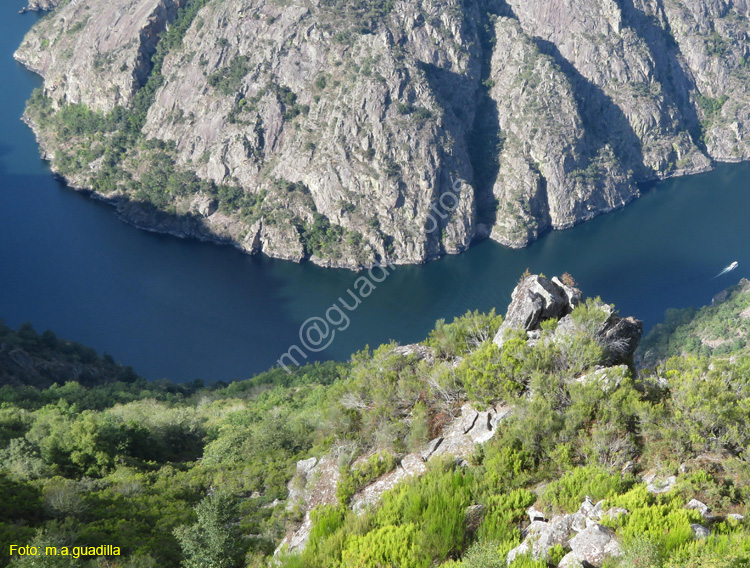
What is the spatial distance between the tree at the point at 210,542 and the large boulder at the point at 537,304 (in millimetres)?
10648

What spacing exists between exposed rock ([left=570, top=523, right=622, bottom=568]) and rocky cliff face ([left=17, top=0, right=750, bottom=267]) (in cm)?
9047

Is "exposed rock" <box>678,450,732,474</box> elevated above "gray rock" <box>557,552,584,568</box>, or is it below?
below

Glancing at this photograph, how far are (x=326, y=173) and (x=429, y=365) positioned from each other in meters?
90.9

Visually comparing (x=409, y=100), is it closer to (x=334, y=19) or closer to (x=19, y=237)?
(x=334, y=19)

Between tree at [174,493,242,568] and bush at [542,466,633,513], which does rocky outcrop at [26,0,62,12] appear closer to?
tree at [174,493,242,568]

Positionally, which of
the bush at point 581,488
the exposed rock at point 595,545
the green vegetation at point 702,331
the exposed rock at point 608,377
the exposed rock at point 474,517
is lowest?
the green vegetation at point 702,331

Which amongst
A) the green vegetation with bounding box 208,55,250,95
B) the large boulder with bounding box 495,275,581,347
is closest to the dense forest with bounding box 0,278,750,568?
the large boulder with bounding box 495,275,581,347

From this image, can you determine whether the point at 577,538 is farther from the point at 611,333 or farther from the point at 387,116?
the point at 387,116

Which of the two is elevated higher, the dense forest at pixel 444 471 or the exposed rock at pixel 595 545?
the dense forest at pixel 444 471

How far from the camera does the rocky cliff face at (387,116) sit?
10806 cm

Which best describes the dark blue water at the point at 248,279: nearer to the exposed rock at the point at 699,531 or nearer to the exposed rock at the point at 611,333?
the exposed rock at the point at 611,333

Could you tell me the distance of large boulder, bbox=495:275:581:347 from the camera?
2033 cm

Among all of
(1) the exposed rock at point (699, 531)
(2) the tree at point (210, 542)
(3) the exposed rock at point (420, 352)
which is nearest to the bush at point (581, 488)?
(1) the exposed rock at point (699, 531)

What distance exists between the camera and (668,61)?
494ft
